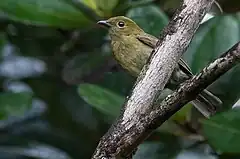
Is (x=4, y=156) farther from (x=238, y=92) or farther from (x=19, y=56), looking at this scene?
(x=238, y=92)

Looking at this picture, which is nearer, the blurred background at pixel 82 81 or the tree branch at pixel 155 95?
the tree branch at pixel 155 95

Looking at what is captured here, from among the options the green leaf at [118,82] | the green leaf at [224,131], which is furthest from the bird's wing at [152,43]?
the green leaf at [224,131]

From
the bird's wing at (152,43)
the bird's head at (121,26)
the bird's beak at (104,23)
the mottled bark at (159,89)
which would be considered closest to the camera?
the mottled bark at (159,89)

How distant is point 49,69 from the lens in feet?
9.98

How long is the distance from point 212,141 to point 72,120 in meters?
1.17

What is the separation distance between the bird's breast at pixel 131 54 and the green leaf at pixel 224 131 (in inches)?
28.9

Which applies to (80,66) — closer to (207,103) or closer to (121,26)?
(121,26)

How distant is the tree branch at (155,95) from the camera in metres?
1.36

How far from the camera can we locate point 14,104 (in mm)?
2584

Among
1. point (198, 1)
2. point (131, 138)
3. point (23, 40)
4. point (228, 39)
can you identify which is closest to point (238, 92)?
point (228, 39)

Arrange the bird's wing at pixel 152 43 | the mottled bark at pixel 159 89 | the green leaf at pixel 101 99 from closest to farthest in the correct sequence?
1. the mottled bark at pixel 159 89
2. the green leaf at pixel 101 99
3. the bird's wing at pixel 152 43

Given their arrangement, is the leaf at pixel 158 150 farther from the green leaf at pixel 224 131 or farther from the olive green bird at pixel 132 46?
the green leaf at pixel 224 131

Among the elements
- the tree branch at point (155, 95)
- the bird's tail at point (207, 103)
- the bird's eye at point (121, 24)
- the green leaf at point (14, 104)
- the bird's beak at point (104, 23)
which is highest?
the tree branch at point (155, 95)

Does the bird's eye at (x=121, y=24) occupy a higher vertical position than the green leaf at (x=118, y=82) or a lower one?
higher
